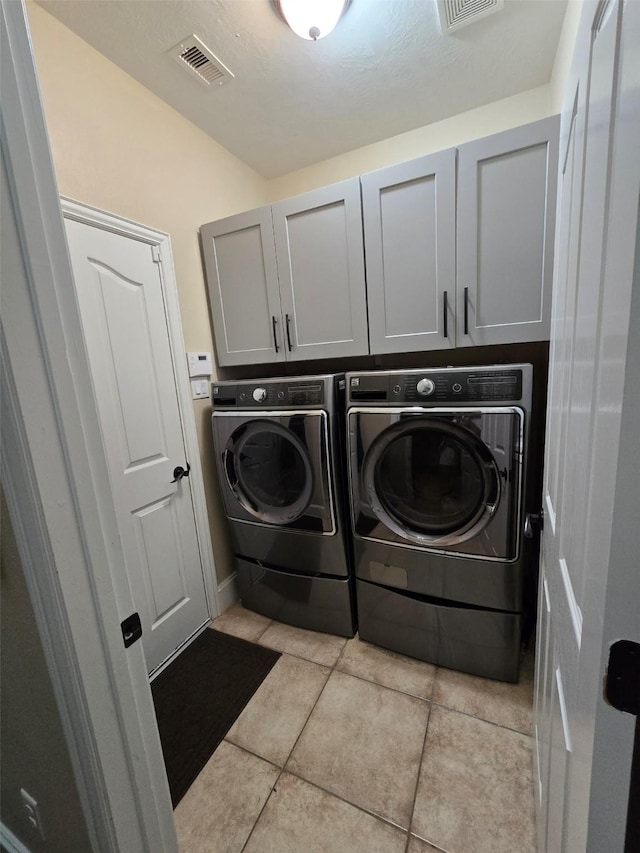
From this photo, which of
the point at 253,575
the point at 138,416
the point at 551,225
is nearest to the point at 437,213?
the point at 551,225

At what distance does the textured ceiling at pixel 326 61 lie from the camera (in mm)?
1247

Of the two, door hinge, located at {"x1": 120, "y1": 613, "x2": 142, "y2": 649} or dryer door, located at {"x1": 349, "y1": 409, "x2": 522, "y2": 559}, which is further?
dryer door, located at {"x1": 349, "y1": 409, "x2": 522, "y2": 559}

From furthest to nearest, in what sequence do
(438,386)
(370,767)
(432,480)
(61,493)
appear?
1. (432,480)
2. (438,386)
3. (370,767)
4. (61,493)

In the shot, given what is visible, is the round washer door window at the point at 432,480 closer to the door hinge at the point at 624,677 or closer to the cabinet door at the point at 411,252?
the cabinet door at the point at 411,252

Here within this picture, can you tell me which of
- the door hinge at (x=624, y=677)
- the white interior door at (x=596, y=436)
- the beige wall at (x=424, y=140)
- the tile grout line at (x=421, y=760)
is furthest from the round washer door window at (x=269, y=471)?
the beige wall at (x=424, y=140)

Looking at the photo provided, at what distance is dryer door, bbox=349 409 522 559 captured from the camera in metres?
1.26

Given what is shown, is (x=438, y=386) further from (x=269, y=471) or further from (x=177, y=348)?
(x=177, y=348)

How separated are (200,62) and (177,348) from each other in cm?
120

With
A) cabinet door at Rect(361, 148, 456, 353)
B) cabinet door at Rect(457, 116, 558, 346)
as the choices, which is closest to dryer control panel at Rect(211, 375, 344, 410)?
cabinet door at Rect(361, 148, 456, 353)

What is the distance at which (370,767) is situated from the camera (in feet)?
3.90

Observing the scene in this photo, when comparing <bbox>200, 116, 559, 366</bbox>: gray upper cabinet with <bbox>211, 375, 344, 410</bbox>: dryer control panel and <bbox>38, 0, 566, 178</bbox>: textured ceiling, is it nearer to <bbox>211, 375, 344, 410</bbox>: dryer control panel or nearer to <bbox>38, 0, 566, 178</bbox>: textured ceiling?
<bbox>211, 375, 344, 410</bbox>: dryer control panel

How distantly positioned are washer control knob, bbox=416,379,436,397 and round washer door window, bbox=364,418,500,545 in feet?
0.37

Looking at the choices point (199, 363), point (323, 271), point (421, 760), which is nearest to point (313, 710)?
point (421, 760)

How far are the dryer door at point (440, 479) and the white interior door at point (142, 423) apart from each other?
3.08ft
